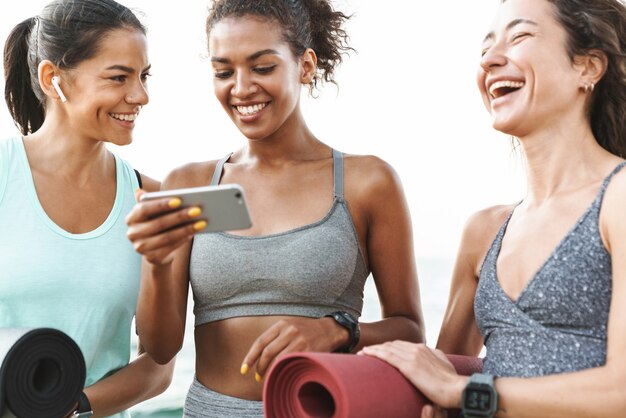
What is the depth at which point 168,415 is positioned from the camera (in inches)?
329

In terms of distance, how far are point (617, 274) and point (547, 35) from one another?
65cm

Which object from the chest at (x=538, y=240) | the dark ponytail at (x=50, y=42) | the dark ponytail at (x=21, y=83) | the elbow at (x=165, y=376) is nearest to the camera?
the chest at (x=538, y=240)

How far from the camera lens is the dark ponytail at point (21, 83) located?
2998 millimetres

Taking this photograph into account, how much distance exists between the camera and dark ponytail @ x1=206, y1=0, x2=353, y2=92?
2643 mm

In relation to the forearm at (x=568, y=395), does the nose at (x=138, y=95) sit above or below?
above

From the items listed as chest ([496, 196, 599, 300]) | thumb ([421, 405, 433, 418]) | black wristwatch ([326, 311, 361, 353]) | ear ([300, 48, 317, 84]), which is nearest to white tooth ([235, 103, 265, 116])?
ear ([300, 48, 317, 84])

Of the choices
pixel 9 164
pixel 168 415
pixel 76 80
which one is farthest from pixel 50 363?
pixel 168 415

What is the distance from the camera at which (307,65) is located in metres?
2.78

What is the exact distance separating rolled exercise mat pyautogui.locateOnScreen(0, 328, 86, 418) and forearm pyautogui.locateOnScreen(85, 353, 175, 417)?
0.40 m

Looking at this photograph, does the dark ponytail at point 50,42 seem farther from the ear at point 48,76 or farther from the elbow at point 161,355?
the elbow at point 161,355

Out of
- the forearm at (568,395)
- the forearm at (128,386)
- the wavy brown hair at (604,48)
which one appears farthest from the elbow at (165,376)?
the wavy brown hair at (604,48)

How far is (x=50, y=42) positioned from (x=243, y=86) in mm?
749

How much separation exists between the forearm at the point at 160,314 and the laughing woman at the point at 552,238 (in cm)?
62

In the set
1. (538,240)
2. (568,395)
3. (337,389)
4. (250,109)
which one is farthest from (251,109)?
(568,395)
